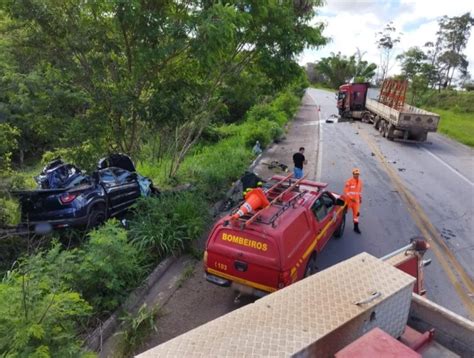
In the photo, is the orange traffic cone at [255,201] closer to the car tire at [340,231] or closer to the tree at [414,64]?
the car tire at [340,231]

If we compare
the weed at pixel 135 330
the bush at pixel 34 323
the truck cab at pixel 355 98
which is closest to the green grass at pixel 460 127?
the truck cab at pixel 355 98

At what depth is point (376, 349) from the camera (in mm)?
2570

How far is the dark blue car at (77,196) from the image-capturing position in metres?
7.54

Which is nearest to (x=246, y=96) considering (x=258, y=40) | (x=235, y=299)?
(x=258, y=40)

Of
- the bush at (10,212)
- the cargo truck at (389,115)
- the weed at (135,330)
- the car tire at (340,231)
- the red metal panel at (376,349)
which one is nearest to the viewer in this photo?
the red metal panel at (376,349)

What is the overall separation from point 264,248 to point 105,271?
2530 millimetres

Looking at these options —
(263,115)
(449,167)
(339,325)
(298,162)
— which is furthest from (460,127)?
(339,325)

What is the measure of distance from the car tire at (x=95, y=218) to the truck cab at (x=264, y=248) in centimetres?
317

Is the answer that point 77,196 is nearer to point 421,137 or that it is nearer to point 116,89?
point 116,89

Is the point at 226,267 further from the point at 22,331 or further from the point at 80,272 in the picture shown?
the point at 22,331

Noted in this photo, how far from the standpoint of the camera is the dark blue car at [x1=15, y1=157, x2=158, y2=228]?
24.7 ft

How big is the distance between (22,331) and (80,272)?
211 centimetres

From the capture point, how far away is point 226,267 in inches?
240

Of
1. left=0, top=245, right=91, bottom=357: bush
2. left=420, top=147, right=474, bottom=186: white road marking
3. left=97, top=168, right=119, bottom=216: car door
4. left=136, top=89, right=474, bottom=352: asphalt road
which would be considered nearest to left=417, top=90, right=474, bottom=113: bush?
left=136, top=89, right=474, bottom=352: asphalt road
